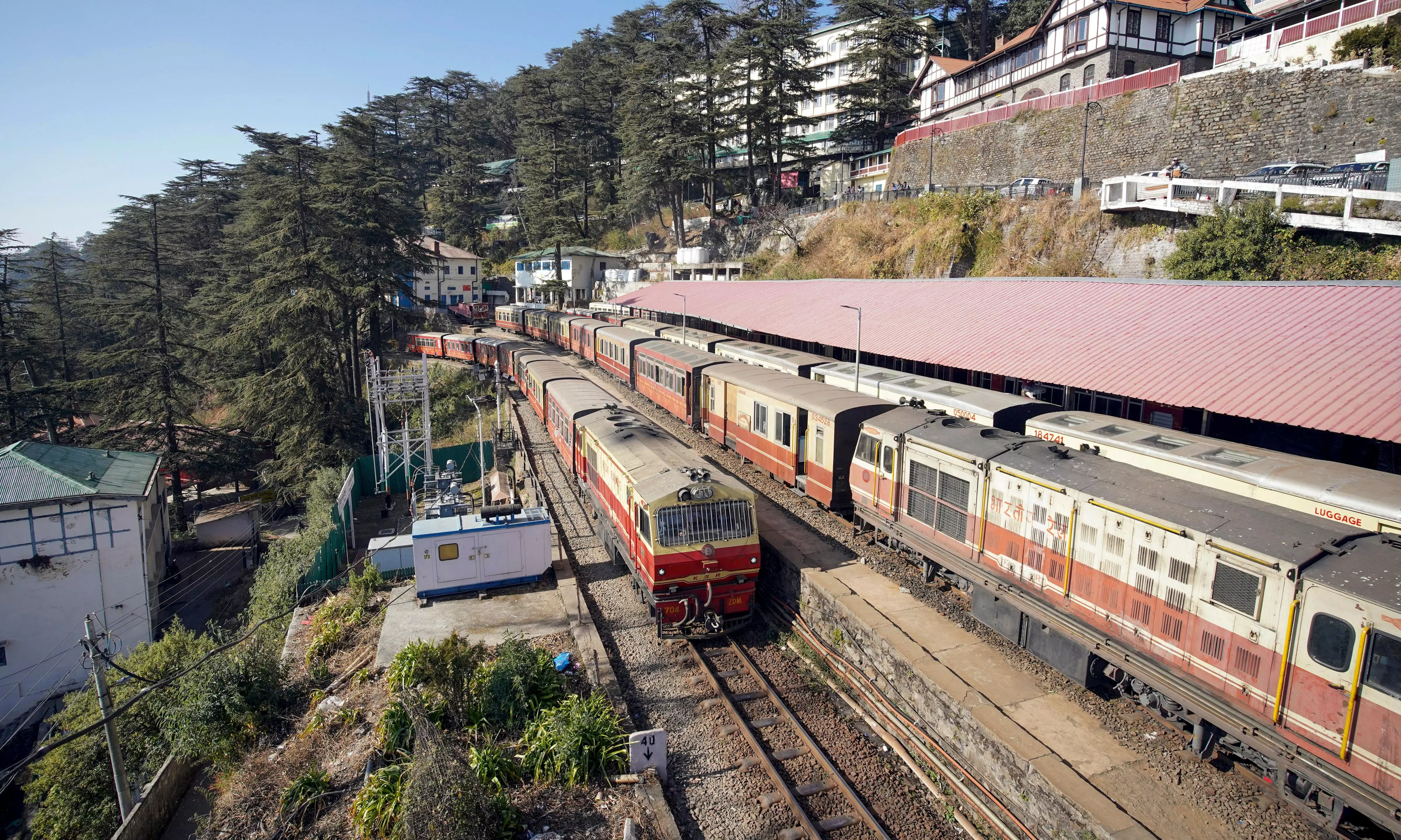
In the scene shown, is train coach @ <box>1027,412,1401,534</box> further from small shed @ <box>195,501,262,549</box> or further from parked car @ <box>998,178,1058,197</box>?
small shed @ <box>195,501,262,549</box>

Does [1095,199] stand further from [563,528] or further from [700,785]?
[700,785]

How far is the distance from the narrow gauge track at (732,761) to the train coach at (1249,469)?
6687 mm

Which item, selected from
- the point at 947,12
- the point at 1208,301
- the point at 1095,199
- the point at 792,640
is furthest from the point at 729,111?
the point at 792,640

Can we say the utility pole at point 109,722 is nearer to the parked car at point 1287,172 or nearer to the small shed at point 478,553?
the small shed at point 478,553

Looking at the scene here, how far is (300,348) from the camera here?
36.6 m

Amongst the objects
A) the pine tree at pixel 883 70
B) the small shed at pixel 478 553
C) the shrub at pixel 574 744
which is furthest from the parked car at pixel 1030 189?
the shrub at pixel 574 744

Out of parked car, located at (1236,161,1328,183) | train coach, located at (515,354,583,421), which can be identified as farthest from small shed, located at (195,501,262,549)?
parked car, located at (1236,161,1328,183)

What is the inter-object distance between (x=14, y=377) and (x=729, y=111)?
49564mm

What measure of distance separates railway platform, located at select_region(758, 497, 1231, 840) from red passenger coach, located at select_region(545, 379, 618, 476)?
8495 millimetres

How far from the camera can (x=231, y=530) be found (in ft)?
113

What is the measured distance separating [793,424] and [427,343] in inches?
1805

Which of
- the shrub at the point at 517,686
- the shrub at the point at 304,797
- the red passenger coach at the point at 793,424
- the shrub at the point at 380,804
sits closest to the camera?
Result: the shrub at the point at 380,804

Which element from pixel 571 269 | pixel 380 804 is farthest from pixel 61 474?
pixel 571 269

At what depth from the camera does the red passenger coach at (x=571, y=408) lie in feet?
73.0
